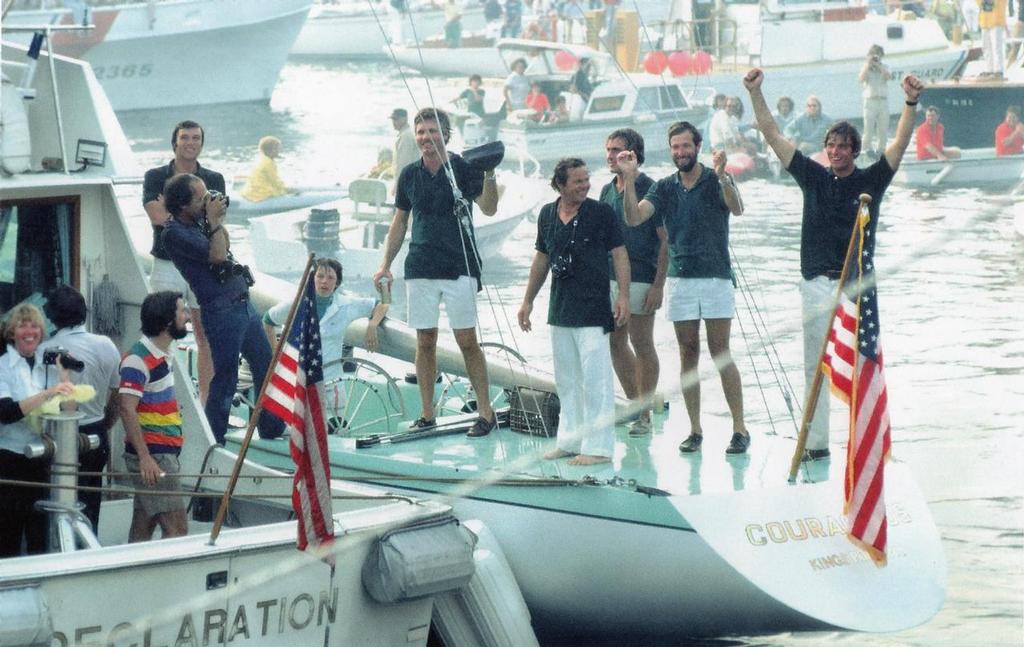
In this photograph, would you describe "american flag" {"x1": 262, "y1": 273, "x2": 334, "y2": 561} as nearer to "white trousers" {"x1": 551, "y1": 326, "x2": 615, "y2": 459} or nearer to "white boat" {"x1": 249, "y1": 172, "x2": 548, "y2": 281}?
"white trousers" {"x1": 551, "y1": 326, "x2": 615, "y2": 459}

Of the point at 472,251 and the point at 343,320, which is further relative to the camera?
the point at 343,320

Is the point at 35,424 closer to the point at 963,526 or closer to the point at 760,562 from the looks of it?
the point at 760,562

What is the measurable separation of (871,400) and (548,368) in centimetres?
853

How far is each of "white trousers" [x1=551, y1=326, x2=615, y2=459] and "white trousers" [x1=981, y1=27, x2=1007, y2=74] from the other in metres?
23.6

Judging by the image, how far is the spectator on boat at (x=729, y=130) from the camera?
29.4m

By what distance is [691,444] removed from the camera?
9.37 meters

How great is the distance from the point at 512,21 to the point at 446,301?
3953 cm

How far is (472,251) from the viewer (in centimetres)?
962

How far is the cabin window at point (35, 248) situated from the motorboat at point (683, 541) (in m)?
1.88

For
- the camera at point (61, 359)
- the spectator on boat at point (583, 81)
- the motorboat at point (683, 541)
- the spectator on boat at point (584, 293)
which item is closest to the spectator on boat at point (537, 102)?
the spectator on boat at point (583, 81)

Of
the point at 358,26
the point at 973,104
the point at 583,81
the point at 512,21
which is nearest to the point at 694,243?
the point at 973,104

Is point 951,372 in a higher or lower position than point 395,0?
lower

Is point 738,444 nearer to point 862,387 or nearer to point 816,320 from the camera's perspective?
point 816,320

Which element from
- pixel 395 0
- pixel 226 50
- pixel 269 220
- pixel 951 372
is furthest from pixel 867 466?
pixel 395 0
